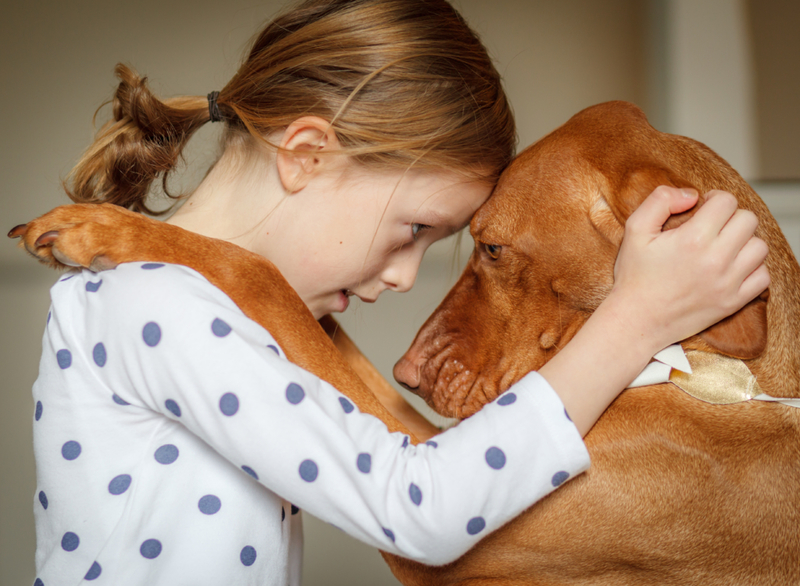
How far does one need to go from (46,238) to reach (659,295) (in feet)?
3.40

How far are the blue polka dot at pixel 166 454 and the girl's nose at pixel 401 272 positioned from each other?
0.57m

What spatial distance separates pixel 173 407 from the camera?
978mm

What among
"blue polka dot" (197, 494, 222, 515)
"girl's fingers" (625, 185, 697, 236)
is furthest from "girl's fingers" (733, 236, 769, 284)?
"blue polka dot" (197, 494, 222, 515)

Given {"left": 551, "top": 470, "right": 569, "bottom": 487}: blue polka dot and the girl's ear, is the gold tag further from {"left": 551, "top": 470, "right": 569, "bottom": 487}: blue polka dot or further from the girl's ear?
the girl's ear

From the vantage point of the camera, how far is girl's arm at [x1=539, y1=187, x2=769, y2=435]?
104 centimetres

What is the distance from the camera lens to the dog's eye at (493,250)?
1.44 metres

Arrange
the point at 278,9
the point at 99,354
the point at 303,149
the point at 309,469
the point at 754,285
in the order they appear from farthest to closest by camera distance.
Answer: the point at 278,9
the point at 303,149
the point at 754,285
the point at 99,354
the point at 309,469

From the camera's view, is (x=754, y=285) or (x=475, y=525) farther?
(x=754, y=285)

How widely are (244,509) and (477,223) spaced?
0.79 meters

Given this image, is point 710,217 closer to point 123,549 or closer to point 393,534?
point 393,534

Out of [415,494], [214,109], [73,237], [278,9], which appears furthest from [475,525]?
[278,9]

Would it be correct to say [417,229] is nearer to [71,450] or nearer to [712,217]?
[712,217]

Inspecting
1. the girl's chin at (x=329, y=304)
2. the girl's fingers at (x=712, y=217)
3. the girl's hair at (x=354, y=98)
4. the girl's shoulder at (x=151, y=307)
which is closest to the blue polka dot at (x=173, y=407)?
the girl's shoulder at (x=151, y=307)

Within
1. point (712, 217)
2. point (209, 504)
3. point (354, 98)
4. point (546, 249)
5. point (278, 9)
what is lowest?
point (209, 504)
